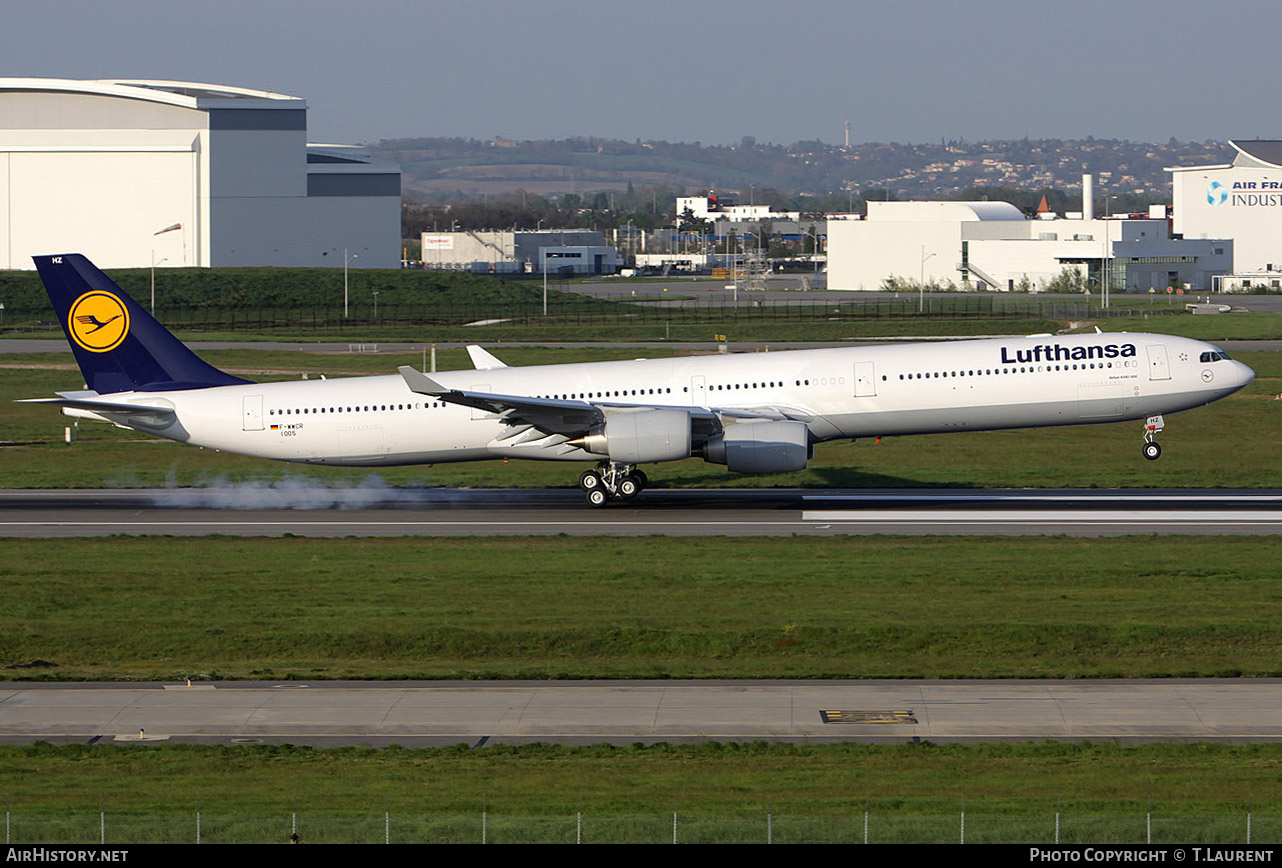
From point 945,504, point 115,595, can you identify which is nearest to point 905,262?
point 945,504

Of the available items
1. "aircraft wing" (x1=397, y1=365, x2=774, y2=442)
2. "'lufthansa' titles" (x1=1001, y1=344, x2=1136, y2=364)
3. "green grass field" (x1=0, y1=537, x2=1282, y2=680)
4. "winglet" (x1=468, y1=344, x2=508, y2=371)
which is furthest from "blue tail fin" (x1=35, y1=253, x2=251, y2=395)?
"'lufthansa' titles" (x1=1001, y1=344, x2=1136, y2=364)

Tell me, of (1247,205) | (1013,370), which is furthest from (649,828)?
(1247,205)

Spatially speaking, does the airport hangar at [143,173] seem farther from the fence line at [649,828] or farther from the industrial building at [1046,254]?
the fence line at [649,828]

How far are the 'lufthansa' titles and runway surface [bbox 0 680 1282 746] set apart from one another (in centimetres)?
2022

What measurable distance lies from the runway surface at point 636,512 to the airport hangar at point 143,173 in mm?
129632

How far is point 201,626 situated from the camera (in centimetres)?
2866

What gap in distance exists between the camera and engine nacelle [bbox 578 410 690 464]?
4144 cm

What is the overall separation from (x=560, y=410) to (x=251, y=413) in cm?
960

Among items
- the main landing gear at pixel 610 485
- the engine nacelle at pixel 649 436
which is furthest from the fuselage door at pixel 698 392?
the main landing gear at pixel 610 485

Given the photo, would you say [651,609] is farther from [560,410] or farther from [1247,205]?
[1247,205]

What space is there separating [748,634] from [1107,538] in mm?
13675

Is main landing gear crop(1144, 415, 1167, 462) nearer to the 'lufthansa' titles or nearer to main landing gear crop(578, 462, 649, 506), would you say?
the 'lufthansa' titles

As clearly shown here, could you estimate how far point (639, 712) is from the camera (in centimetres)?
2267

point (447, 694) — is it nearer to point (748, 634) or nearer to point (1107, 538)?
point (748, 634)
